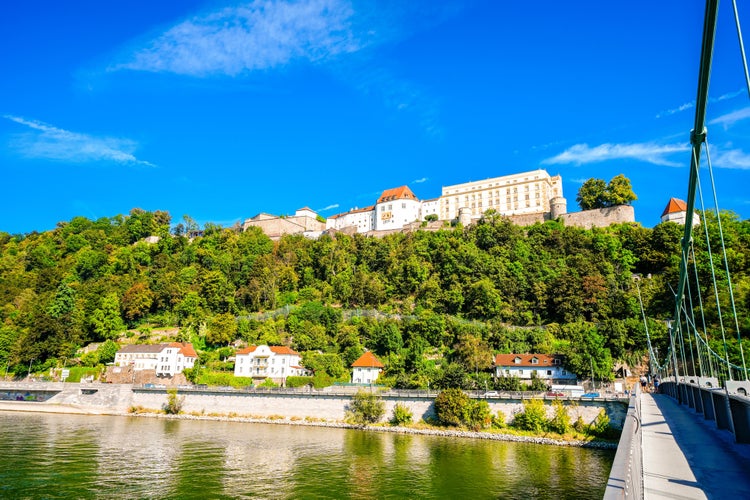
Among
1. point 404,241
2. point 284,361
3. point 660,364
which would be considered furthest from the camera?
point 404,241

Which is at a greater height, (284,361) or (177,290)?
(177,290)

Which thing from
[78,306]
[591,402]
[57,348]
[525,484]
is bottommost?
[525,484]

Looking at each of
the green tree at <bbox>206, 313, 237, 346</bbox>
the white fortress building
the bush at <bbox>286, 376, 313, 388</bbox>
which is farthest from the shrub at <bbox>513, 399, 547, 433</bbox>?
the white fortress building

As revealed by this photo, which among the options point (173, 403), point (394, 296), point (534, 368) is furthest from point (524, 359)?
point (173, 403)

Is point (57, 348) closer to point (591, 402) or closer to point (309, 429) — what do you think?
point (309, 429)

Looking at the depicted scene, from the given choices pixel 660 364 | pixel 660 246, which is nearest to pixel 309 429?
A: pixel 660 364

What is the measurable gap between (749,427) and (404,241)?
226 feet

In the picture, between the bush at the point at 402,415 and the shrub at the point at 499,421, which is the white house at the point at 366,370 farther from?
the shrub at the point at 499,421

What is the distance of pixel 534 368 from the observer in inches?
1747

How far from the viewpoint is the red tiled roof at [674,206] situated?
230ft

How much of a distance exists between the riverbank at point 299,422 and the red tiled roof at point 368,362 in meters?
7.79

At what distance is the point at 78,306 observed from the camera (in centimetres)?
6372

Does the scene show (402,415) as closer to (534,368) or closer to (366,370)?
(366,370)

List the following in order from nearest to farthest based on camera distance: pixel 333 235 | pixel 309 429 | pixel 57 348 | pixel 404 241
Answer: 1. pixel 309 429
2. pixel 57 348
3. pixel 404 241
4. pixel 333 235
